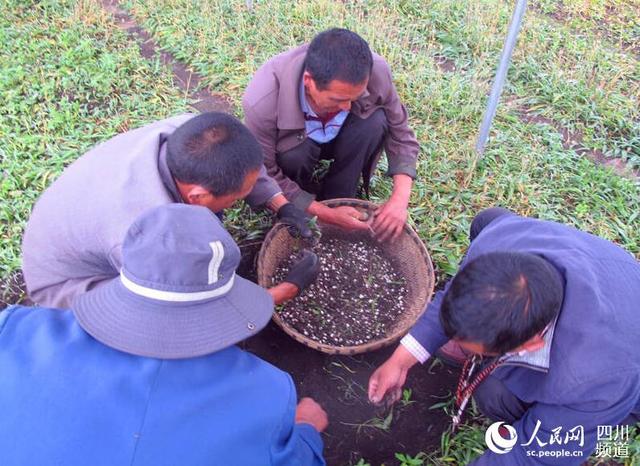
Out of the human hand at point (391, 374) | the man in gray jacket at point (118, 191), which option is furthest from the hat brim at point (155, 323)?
the human hand at point (391, 374)

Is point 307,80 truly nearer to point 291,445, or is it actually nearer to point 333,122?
point 333,122

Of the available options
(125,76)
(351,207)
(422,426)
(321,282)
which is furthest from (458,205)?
(125,76)

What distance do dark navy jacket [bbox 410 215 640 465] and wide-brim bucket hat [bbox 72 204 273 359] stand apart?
920mm

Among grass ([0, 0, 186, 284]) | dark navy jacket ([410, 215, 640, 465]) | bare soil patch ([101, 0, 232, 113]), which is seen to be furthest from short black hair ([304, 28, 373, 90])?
grass ([0, 0, 186, 284])

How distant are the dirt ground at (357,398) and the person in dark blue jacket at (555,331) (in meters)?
0.49

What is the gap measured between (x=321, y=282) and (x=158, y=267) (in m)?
1.42

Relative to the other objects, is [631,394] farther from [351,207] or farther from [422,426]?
[351,207]

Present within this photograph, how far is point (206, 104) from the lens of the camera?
3.54 meters

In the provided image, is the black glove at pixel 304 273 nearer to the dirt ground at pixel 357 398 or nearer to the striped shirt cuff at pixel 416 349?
the dirt ground at pixel 357 398

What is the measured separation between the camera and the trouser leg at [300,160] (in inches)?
100

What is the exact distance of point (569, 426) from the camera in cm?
152

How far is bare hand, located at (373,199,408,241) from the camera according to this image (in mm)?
2473

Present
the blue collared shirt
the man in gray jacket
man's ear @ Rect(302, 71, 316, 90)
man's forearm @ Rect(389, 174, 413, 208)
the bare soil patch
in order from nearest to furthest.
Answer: the man in gray jacket
man's ear @ Rect(302, 71, 316, 90)
the blue collared shirt
man's forearm @ Rect(389, 174, 413, 208)
the bare soil patch

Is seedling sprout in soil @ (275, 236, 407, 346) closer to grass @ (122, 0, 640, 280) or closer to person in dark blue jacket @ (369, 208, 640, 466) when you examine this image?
grass @ (122, 0, 640, 280)
